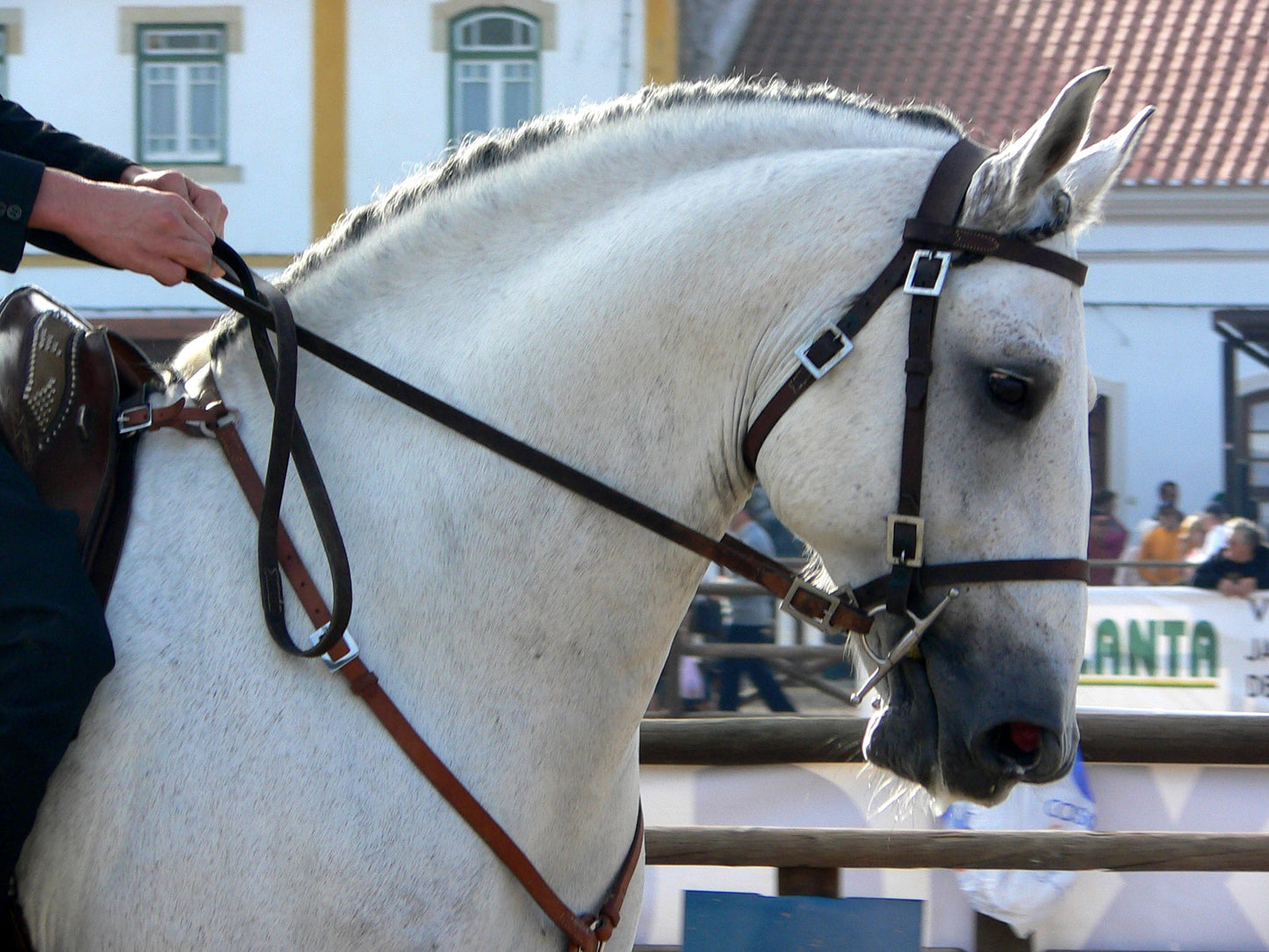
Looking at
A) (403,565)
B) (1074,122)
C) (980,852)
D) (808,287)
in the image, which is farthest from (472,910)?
(980,852)

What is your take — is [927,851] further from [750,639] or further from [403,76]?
[403,76]

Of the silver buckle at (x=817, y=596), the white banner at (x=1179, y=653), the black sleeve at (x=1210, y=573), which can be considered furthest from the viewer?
the black sleeve at (x=1210, y=573)

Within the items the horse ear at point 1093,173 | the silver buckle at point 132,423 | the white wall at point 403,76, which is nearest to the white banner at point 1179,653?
the horse ear at point 1093,173

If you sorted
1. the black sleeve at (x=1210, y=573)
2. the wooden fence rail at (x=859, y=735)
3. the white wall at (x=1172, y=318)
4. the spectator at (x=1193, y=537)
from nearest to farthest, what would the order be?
the wooden fence rail at (x=859, y=735), the black sleeve at (x=1210, y=573), the spectator at (x=1193, y=537), the white wall at (x=1172, y=318)

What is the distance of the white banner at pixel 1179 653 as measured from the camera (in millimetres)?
7258

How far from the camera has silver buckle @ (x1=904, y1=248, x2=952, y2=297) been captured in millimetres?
1896

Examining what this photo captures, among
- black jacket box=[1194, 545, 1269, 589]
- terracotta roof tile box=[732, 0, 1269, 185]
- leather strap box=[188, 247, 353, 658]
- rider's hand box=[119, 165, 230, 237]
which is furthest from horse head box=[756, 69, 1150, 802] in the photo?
terracotta roof tile box=[732, 0, 1269, 185]

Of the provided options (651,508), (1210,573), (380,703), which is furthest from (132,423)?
(1210,573)

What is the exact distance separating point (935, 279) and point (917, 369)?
0.14 meters

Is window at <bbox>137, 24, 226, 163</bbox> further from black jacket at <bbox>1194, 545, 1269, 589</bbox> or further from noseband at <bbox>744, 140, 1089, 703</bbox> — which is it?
noseband at <bbox>744, 140, 1089, 703</bbox>

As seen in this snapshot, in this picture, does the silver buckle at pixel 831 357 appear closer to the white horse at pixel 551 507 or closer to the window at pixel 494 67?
the white horse at pixel 551 507

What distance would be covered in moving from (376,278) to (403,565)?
51cm

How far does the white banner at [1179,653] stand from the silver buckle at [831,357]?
5.86 metres

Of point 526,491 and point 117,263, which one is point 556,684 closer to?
point 526,491
